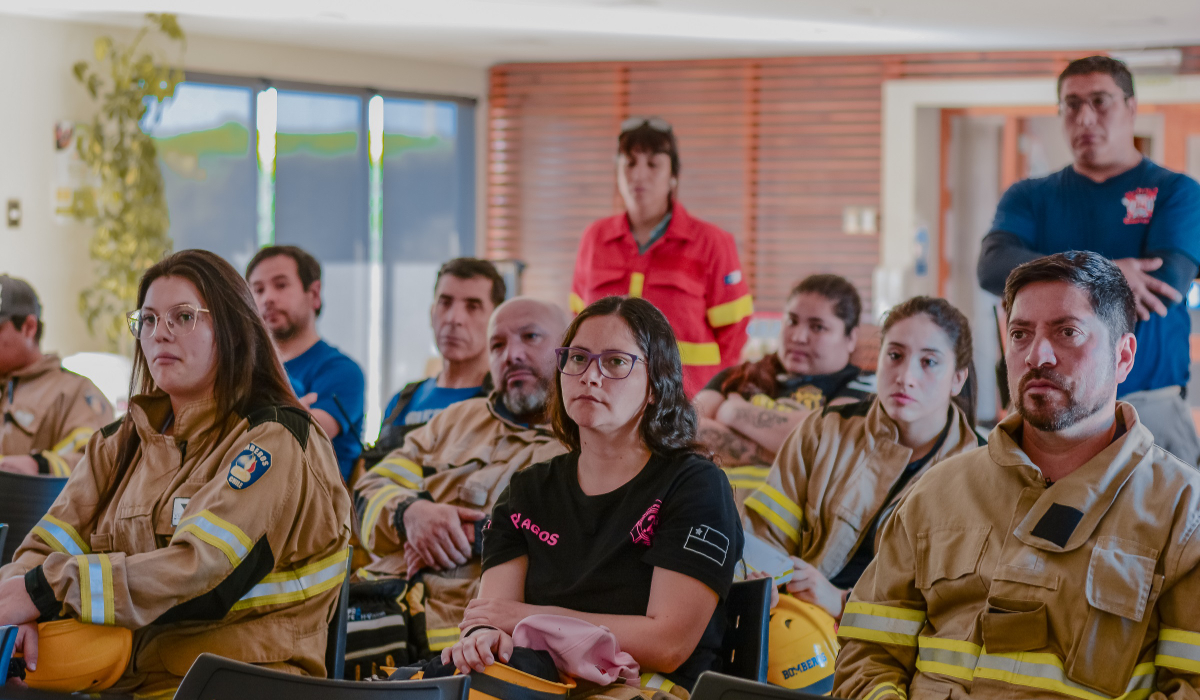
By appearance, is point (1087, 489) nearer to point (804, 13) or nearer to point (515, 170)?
point (804, 13)

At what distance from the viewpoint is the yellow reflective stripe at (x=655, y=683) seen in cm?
217

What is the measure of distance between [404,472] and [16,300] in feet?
6.27

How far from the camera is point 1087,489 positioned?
6.06ft

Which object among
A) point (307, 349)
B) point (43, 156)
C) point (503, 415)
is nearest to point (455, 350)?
point (503, 415)

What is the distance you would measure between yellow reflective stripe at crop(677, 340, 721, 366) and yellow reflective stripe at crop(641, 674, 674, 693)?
246cm

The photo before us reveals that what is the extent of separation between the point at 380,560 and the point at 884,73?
7.14 metres

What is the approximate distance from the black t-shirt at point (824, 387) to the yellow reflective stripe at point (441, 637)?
1.32 metres

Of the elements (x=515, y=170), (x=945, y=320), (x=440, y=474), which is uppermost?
(x=515, y=170)

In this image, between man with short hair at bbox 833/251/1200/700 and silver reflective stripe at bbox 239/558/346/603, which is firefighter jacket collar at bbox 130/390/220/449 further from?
man with short hair at bbox 833/251/1200/700

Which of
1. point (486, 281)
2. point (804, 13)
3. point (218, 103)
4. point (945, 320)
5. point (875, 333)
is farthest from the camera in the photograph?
point (218, 103)

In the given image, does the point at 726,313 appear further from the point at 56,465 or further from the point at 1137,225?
the point at 56,465

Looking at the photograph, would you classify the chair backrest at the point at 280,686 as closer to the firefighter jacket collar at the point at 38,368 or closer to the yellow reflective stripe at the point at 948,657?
the yellow reflective stripe at the point at 948,657

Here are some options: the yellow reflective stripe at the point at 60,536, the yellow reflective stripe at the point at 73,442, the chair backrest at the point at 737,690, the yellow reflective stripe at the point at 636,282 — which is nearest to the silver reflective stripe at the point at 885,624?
the chair backrest at the point at 737,690

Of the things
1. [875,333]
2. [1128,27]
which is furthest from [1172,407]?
[1128,27]
